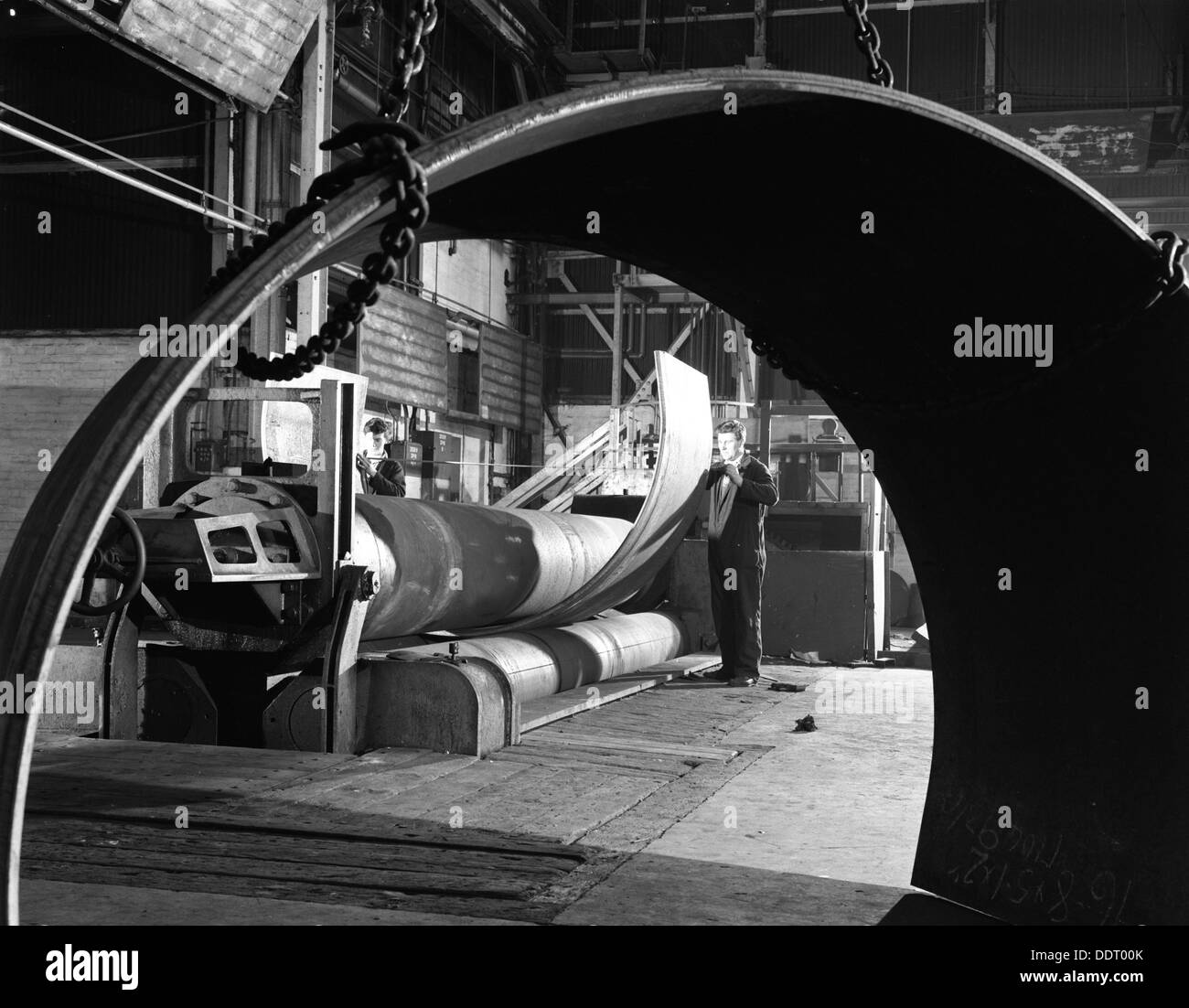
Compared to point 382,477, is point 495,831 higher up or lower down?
lower down

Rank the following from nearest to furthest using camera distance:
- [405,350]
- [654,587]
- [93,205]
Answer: [654,587]
[93,205]
[405,350]

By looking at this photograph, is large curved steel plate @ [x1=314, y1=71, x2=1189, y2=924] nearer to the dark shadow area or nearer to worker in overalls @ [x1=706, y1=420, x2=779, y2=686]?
the dark shadow area

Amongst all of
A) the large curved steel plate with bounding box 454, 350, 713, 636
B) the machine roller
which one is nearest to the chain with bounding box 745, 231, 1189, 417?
the machine roller

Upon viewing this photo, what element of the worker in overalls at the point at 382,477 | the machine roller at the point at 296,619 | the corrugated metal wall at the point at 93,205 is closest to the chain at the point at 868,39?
the machine roller at the point at 296,619

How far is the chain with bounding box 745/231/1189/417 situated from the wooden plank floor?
4.97ft

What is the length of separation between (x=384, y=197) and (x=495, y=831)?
2795 millimetres

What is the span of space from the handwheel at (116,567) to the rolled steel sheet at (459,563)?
1.27 meters

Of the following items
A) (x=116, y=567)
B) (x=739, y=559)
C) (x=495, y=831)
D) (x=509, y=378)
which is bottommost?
(x=495, y=831)

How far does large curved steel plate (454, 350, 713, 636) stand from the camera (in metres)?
7.21

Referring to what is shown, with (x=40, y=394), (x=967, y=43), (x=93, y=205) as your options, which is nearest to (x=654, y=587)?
(x=40, y=394)

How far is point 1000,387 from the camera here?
2.91m

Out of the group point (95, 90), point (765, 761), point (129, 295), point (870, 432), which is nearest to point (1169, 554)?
point (870, 432)

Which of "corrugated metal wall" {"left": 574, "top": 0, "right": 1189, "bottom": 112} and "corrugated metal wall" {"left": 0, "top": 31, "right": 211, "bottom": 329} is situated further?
"corrugated metal wall" {"left": 574, "top": 0, "right": 1189, "bottom": 112}

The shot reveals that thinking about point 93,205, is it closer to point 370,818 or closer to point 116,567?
point 116,567
